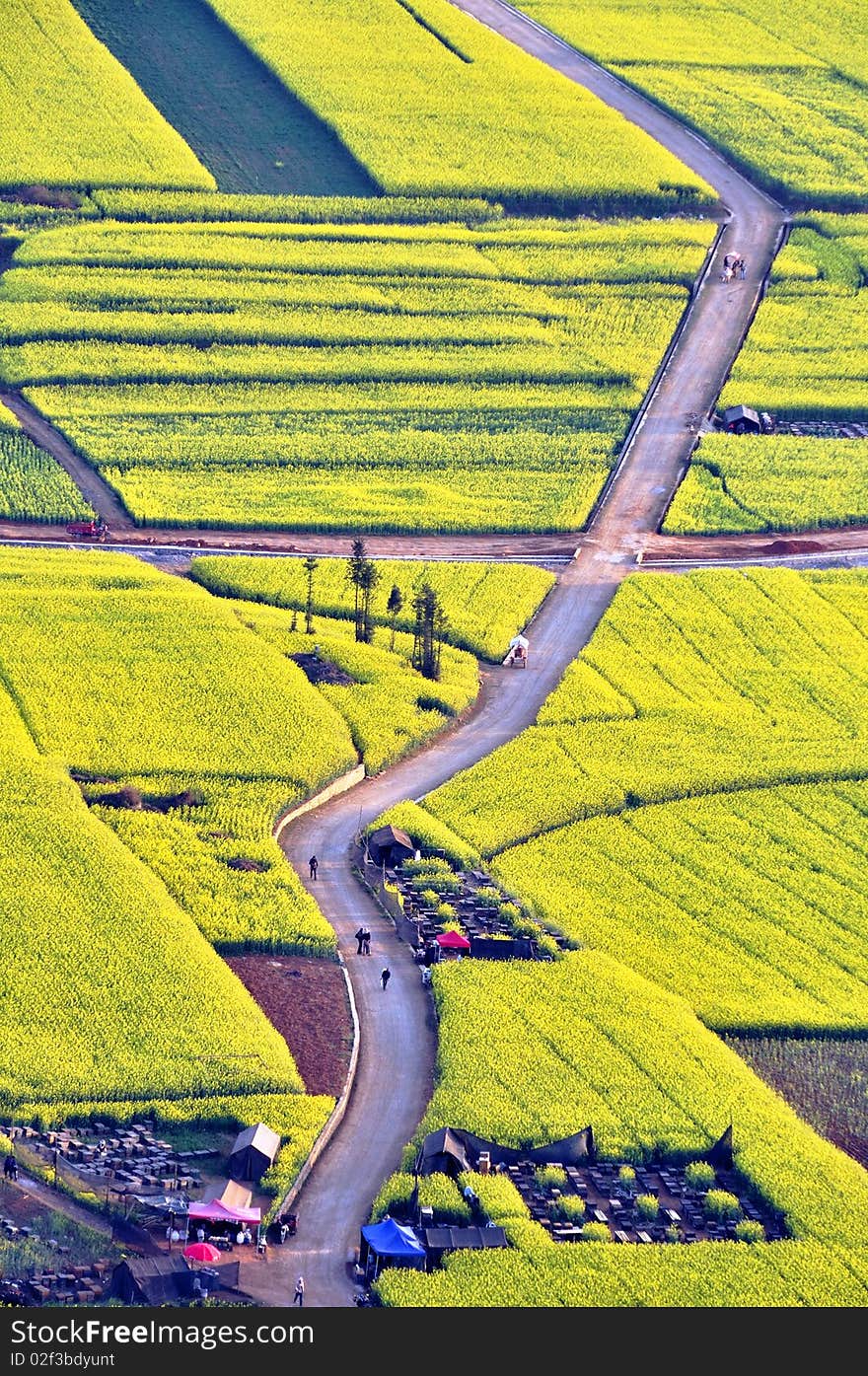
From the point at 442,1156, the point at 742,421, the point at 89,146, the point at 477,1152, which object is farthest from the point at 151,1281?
the point at 89,146

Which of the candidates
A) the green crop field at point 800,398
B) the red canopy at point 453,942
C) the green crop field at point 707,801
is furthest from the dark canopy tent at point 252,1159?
the green crop field at point 800,398

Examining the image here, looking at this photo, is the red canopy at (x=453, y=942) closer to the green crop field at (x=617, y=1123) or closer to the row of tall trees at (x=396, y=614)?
the green crop field at (x=617, y=1123)

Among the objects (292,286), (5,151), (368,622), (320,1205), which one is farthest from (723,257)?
(320,1205)

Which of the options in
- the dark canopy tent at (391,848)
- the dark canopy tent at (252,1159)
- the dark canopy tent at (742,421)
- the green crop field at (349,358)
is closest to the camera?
the dark canopy tent at (252,1159)

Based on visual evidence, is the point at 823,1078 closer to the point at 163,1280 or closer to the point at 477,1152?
the point at 477,1152

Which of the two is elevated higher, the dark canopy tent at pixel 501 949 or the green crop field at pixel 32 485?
the dark canopy tent at pixel 501 949

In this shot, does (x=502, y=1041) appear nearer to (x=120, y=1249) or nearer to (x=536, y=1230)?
(x=536, y=1230)
